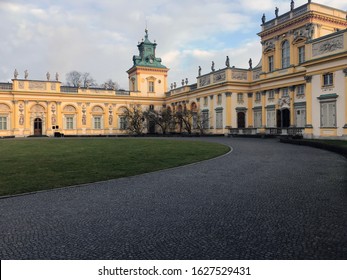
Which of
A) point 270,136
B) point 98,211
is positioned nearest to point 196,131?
point 270,136

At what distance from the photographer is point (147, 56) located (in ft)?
199

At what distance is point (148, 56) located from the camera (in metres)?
60.3

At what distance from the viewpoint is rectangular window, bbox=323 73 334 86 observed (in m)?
26.2

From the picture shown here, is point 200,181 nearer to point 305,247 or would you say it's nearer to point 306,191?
point 306,191

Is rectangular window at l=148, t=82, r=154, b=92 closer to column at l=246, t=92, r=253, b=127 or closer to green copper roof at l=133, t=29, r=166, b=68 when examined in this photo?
green copper roof at l=133, t=29, r=166, b=68

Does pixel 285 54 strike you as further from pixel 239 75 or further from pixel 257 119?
pixel 257 119

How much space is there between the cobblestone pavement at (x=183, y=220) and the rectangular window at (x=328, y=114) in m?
18.9

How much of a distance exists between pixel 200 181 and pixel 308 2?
31.3 m

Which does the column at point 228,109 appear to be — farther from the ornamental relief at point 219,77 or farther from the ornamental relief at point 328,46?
the ornamental relief at point 328,46

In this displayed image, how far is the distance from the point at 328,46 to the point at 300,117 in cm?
828

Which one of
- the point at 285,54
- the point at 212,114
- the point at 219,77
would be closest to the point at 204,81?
the point at 219,77

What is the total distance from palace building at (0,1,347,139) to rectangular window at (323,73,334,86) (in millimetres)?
26

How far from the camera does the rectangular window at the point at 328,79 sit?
26206 millimetres

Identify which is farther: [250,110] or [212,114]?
[212,114]
